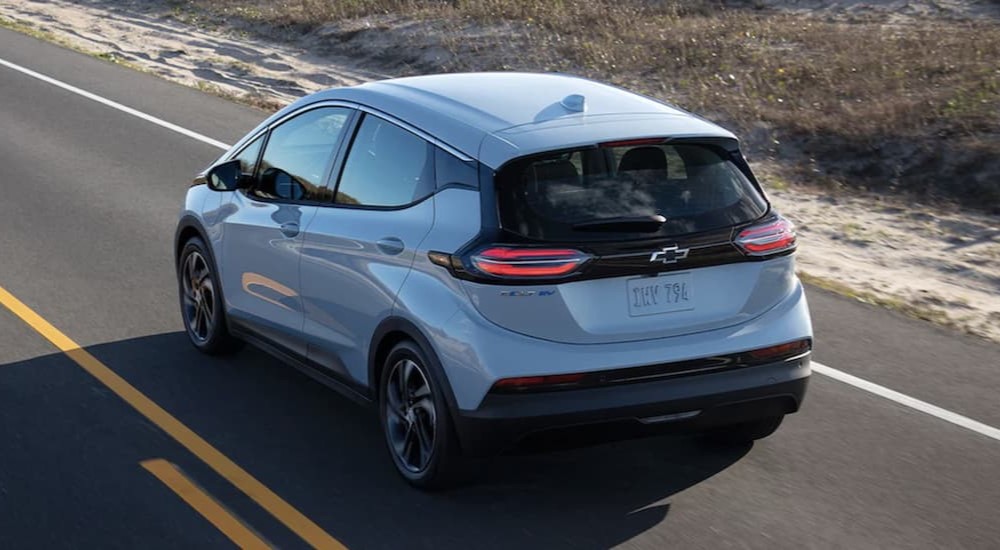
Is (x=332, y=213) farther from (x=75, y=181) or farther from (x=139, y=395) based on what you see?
(x=75, y=181)

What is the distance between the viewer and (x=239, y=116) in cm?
1711

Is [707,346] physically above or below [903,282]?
above

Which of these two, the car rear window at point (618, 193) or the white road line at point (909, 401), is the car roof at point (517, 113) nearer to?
the car rear window at point (618, 193)

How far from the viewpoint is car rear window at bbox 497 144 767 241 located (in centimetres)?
599

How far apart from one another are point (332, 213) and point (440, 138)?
0.87 metres

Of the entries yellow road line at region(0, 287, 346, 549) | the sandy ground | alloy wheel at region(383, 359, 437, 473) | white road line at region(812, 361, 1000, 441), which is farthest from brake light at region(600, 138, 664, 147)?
the sandy ground

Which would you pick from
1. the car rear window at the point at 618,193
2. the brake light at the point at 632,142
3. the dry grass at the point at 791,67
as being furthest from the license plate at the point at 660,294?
the dry grass at the point at 791,67

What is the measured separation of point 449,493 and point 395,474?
36 centimetres

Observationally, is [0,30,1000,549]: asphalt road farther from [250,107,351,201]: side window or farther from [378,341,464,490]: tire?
[250,107,351,201]: side window

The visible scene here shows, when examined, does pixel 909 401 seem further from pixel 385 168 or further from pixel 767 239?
pixel 385 168

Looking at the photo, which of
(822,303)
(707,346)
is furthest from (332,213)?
(822,303)

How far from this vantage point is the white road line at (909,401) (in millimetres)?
7477

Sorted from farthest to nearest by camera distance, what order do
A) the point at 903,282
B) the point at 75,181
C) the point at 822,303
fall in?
the point at 75,181 < the point at 903,282 < the point at 822,303

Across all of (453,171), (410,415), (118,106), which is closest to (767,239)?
(453,171)
